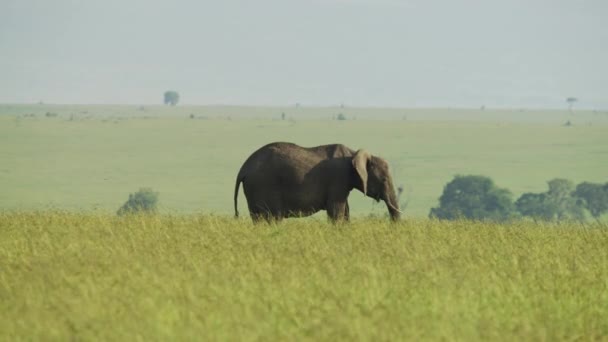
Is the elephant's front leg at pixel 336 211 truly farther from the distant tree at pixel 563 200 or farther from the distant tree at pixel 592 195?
the distant tree at pixel 592 195

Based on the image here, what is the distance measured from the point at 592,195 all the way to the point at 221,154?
175 feet

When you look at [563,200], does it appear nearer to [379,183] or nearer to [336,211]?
[379,183]

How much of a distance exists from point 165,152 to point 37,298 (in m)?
144

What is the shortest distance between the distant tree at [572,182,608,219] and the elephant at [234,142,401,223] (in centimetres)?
9760

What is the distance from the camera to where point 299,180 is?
64.8 feet

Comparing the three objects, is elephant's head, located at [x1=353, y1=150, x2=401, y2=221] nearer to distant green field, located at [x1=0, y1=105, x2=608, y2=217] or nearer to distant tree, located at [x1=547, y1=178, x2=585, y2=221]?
distant green field, located at [x1=0, y1=105, x2=608, y2=217]

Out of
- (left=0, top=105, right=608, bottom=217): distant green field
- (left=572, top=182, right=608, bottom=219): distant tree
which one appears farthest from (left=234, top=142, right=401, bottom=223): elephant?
(left=572, top=182, right=608, bottom=219): distant tree

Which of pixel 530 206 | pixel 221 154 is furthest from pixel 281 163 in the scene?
pixel 221 154

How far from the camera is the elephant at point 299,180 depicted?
1973 cm

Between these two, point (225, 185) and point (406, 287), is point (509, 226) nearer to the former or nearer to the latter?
point (406, 287)

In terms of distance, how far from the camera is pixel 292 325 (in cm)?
1042

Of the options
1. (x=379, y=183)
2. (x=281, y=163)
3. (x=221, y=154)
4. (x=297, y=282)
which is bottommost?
(x=221, y=154)

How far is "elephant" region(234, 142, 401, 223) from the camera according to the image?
Result: 19734mm

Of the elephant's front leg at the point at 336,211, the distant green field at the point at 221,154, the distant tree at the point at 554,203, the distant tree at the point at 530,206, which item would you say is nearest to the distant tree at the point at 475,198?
the distant tree at the point at 530,206
